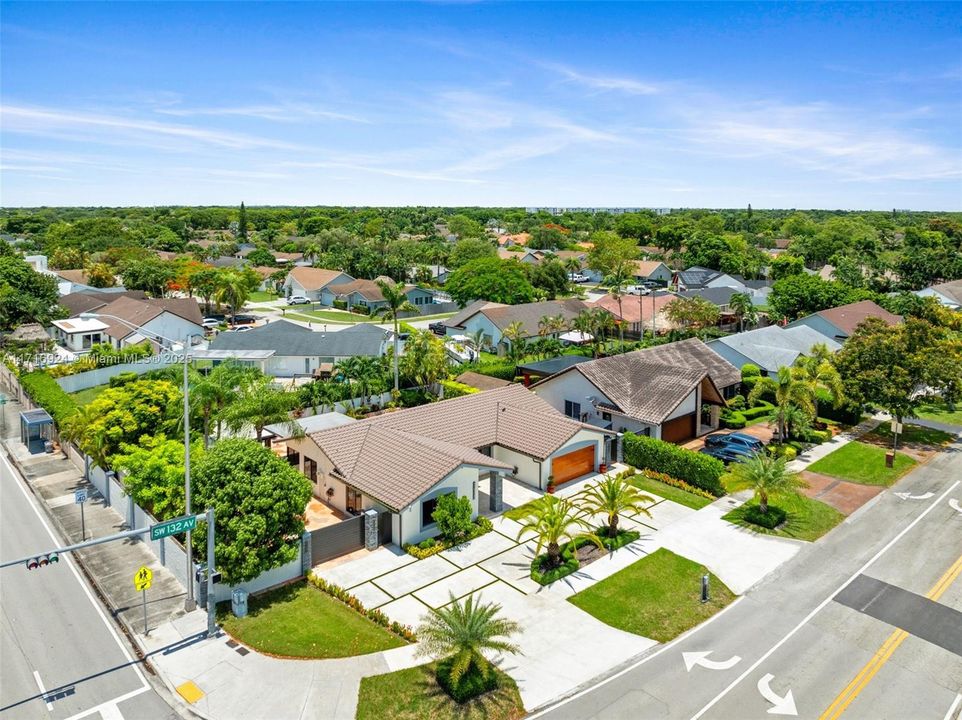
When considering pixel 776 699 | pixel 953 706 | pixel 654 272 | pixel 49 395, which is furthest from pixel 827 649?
pixel 654 272

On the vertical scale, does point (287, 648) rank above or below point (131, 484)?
below

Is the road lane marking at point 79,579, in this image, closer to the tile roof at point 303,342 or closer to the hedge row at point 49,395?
the hedge row at point 49,395

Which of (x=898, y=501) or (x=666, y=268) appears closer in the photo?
(x=898, y=501)

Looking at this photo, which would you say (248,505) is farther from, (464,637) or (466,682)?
(466,682)

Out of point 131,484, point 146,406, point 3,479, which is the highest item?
point 146,406

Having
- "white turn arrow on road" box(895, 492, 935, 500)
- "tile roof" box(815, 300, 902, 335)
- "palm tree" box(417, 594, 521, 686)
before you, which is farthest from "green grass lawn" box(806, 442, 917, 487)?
"tile roof" box(815, 300, 902, 335)

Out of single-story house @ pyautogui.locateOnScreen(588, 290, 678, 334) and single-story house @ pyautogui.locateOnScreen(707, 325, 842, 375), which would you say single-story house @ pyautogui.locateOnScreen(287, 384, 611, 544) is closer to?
single-story house @ pyautogui.locateOnScreen(707, 325, 842, 375)

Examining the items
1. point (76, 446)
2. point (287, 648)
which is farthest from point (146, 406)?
point (287, 648)

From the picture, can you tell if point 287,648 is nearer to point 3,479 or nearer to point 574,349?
point 3,479
